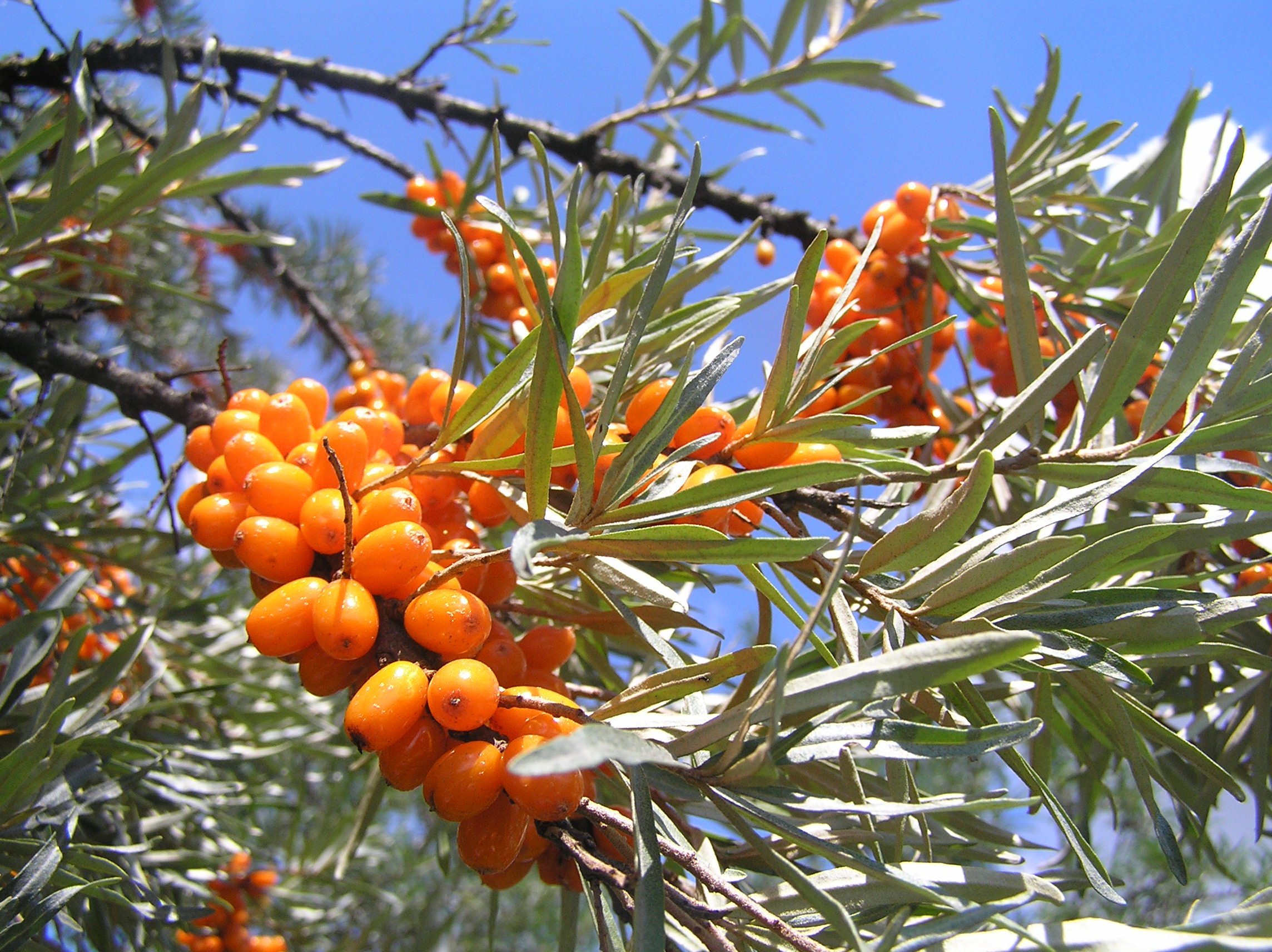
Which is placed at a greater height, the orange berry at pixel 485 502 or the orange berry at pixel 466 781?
the orange berry at pixel 485 502

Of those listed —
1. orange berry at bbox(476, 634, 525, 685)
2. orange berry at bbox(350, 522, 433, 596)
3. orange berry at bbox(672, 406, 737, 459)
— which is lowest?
orange berry at bbox(476, 634, 525, 685)

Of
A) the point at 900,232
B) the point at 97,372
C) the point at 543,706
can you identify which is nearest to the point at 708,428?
the point at 543,706

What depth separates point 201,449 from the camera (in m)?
0.93

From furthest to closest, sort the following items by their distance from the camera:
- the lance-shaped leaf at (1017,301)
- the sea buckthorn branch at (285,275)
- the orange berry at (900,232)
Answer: the sea buckthorn branch at (285,275), the orange berry at (900,232), the lance-shaped leaf at (1017,301)

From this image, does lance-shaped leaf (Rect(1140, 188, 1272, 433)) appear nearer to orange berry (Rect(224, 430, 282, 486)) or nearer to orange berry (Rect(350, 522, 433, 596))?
orange berry (Rect(350, 522, 433, 596))

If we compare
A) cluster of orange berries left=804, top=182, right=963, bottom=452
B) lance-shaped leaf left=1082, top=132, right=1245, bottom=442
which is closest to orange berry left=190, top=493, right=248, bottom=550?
cluster of orange berries left=804, top=182, right=963, bottom=452

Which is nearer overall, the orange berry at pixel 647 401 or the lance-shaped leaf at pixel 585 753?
the lance-shaped leaf at pixel 585 753

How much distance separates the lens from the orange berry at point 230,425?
2.87 feet

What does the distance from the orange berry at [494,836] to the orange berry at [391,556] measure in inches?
8.7

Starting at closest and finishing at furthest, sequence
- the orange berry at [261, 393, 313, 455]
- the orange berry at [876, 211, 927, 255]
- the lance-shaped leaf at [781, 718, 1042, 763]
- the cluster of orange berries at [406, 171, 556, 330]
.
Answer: the lance-shaped leaf at [781, 718, 1042, 763]
the orange berry at [261, 393, 313, 455]
the orange berry at [876, 211, 927, 255]
the cluster of orange berries at [406, 171, 556, 330]

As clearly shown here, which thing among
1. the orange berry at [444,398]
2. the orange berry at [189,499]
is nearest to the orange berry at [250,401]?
the orange berry at [189,499]

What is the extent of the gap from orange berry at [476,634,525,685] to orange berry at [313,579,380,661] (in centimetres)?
11

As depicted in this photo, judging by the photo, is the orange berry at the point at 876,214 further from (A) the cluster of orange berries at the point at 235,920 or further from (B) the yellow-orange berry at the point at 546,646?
(A) the cluster of orange berries at the point at 235,920

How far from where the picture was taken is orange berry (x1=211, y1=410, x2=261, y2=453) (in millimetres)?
875
